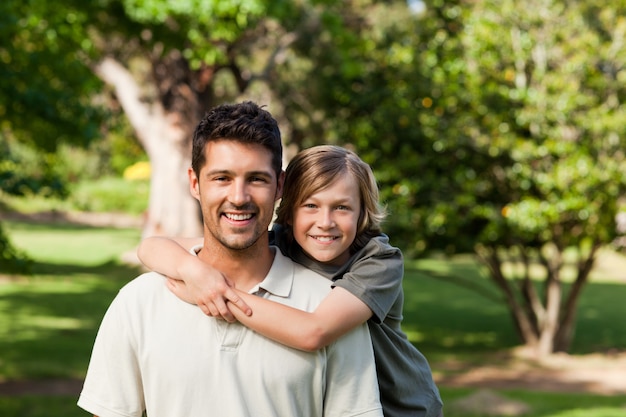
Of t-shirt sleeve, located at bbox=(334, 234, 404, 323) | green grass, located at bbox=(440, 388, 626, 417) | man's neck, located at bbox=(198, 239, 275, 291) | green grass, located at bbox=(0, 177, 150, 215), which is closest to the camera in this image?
man's neck, located at bbox=(198, 239, 275, 291)

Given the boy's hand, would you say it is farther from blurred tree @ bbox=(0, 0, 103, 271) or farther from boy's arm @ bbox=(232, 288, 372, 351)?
blurred tree @ bbox=(0, 0, 103, 271)

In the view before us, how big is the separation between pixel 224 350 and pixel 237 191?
1.40 ft

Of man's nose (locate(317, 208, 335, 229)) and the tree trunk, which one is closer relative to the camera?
man's nose (locate(317, 208, 335, 229))

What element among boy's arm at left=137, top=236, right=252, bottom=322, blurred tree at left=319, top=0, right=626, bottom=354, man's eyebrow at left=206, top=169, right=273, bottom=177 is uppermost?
blurred tree at left=319, top=0, right=626, bottom=354

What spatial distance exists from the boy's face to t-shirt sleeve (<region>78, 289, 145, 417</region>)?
0.68m

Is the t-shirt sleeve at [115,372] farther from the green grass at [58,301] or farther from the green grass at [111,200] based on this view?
the green grass at [111,200]

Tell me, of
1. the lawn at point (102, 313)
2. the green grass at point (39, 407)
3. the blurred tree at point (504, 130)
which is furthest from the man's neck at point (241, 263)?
the blurred tree at point (504, 130)

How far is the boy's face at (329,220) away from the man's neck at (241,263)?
0.28 meters

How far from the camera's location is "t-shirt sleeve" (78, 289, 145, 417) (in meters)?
2.59

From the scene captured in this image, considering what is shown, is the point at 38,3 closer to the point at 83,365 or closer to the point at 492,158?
the point at 83,365

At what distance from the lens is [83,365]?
1321cm

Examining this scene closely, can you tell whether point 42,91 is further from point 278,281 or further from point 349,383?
point 349,383

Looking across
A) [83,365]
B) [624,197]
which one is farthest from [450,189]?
[83,365]

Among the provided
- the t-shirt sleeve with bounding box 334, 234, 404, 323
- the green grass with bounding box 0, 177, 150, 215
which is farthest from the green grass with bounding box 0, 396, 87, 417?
the green grass with bounding box 0, 177, 150, 215
